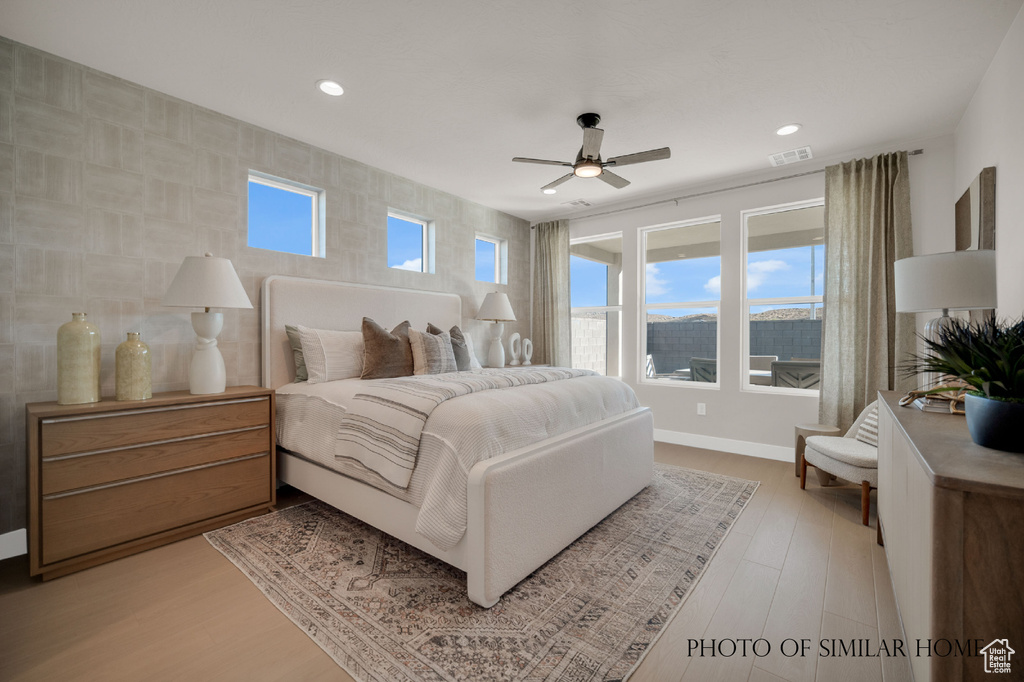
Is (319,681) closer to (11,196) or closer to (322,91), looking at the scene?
(11,196)

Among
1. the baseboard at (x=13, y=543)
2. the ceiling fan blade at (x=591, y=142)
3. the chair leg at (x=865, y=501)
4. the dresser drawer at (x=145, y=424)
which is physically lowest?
the baseboard at (x=13, y=543)

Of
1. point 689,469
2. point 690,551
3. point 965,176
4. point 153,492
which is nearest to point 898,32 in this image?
point 965,176

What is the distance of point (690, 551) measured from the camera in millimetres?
2230

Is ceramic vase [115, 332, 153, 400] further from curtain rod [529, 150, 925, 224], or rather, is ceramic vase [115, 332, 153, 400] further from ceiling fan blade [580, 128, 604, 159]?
curtain rod [529, 150, 925, 224]

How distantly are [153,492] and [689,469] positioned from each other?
11.6 feet

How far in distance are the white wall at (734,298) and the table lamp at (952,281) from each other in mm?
1753

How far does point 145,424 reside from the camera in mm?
2197

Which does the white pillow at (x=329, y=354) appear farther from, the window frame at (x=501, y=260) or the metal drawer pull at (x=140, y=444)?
the window frame at (x=501, y=260)

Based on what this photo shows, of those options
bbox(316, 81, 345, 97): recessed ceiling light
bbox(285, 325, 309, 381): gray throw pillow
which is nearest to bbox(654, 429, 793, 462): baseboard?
bbox(285, 325, 309, 381): gray throw pillow

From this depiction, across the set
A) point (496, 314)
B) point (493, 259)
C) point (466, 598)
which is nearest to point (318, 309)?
point (496, 314)

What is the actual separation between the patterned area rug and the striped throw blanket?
18.9 inches

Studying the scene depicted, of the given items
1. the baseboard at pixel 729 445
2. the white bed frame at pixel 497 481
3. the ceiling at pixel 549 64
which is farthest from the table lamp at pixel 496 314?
the baseboard at pixel 729 445

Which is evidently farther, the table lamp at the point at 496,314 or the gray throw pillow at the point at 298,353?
the table lamp at the point at 496,314

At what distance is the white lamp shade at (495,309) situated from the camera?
4.56 m
